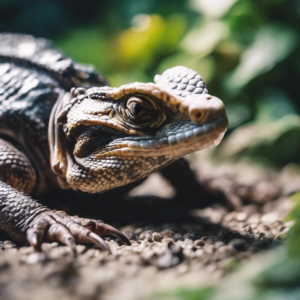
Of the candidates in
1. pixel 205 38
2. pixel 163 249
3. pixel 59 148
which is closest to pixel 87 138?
pixel 59 148

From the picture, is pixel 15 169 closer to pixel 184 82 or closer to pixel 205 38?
pixel 184 82

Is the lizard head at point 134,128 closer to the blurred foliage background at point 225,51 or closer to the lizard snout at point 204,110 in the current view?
the lizard snout at point 204,110

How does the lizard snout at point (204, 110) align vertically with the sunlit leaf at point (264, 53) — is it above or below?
below

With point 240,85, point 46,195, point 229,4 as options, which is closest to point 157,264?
point 46,195

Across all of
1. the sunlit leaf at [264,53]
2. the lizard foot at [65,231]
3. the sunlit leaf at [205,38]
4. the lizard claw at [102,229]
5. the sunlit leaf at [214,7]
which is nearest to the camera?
the lizard foot at [65,231]

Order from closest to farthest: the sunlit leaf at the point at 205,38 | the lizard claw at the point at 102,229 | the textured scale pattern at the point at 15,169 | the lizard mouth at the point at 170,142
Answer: the lizard mouth at the point at 170,142
the lizard claw at the point at 102,229
the textured scale pattern at the point at 15,169
the sunlit leaf at the point at 205,38

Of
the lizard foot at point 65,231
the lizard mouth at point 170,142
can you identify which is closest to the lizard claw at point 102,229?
the lizard foot at point 65,231

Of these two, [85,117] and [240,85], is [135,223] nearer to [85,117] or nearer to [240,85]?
[85,117]
